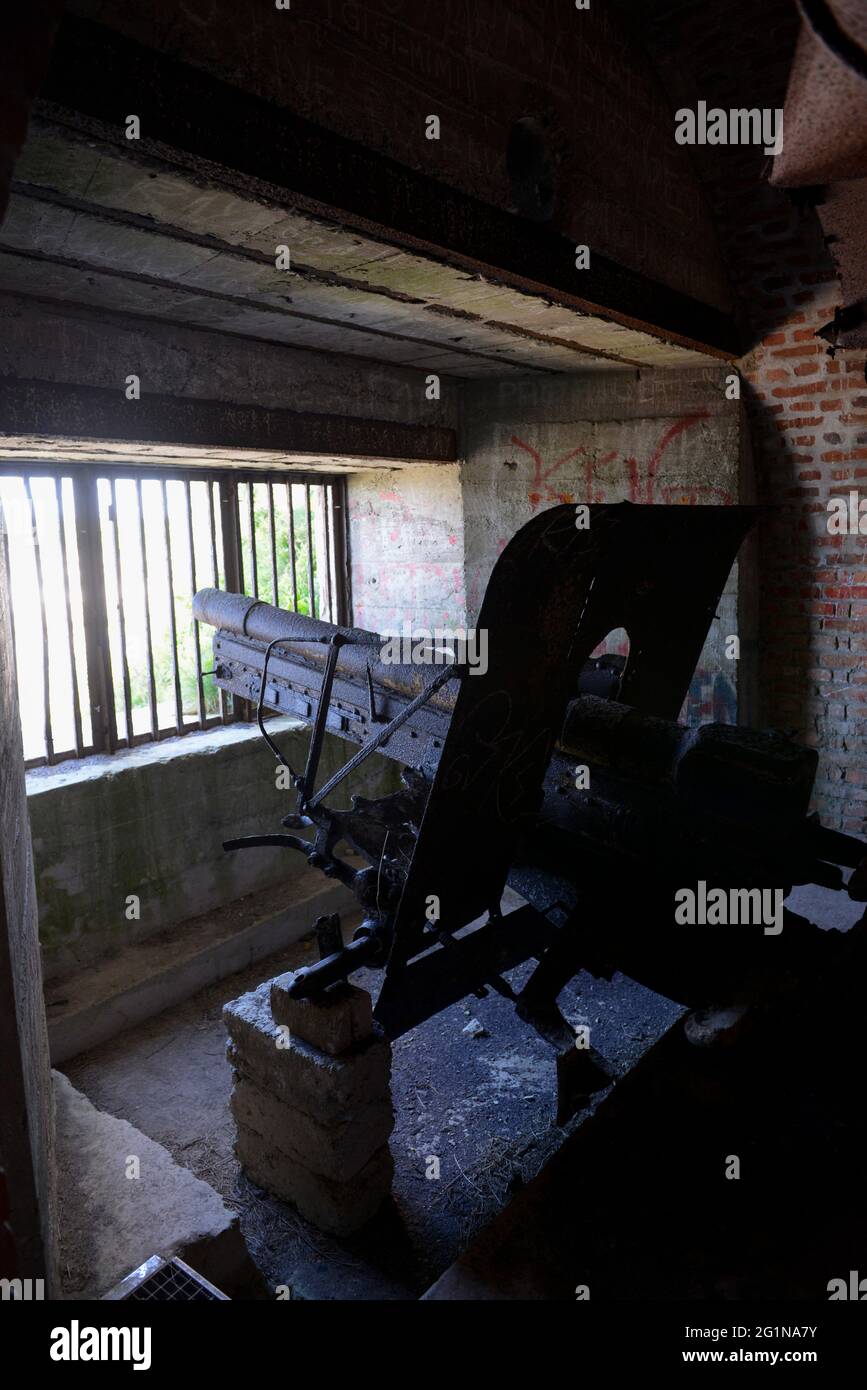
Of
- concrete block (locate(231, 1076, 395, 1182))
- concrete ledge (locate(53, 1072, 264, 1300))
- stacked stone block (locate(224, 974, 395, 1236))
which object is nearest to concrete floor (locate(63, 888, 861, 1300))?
stacked stone block (locate(224, 974, 395, 1236))

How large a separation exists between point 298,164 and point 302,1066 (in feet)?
10.1

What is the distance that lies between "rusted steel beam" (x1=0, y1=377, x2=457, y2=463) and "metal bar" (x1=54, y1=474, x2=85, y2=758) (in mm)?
1061

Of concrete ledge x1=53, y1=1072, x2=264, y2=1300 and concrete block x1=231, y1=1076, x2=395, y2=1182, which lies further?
concrete block x1=231, y1=1076, x2=395, y2=1182

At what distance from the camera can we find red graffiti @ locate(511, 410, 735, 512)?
18.1 feet

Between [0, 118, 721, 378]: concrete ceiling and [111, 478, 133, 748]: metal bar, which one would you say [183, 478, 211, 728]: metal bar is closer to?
[111, 478, 133, 748]: metal bar

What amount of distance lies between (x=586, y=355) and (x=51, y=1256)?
483 centimetres

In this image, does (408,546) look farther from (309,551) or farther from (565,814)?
(565,814)

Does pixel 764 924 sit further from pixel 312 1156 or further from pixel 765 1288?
pixel 312 1156

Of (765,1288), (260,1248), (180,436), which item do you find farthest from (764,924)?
(180,436)

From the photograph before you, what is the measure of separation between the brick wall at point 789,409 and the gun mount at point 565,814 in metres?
1.97

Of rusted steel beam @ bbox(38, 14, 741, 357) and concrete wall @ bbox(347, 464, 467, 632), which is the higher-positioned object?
rusted steel beam @ bbox(38, 14, 741, 357)

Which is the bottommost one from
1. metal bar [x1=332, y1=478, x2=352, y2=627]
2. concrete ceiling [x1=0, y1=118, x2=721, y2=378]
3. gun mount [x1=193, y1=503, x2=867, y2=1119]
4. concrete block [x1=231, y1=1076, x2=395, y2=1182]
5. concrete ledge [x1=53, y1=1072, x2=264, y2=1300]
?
concrete block [x1=231, y1=1076, x2=395, y2=1182]

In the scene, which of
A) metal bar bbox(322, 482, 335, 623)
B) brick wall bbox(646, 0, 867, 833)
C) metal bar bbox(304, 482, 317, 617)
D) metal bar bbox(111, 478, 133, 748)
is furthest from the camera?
metal bar bbox(322, 482, 335, 623)

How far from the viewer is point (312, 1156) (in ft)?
11.0
